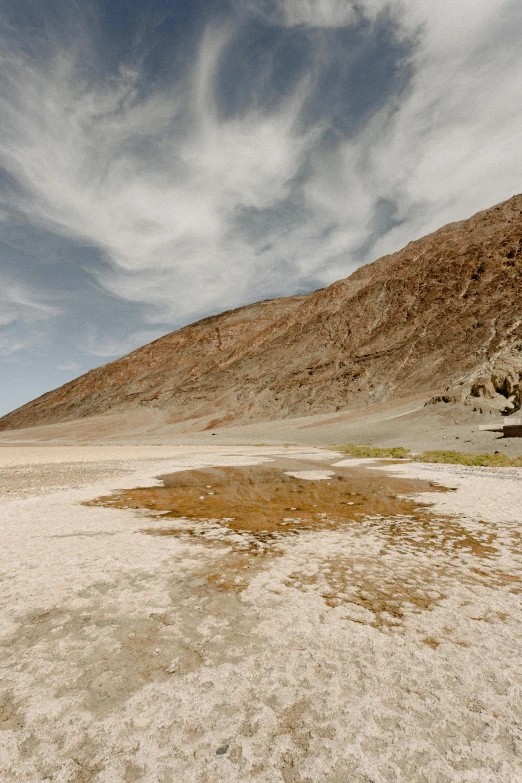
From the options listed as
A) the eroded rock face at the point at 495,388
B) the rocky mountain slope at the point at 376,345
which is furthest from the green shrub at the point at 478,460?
the rocky mountain slope at the point at 376,345

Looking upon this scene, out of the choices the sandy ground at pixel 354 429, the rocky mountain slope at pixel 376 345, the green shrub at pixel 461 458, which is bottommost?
the green shrub at pixel 461 458

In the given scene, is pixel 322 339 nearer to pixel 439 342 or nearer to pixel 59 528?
pixel 439 342

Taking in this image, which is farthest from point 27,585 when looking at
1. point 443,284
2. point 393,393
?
point 443,284

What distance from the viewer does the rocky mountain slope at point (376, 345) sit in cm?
5809

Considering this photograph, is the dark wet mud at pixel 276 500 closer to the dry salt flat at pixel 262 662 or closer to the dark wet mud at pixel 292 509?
the dark wet mud at pixel 292 509

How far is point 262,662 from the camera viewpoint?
3.10m

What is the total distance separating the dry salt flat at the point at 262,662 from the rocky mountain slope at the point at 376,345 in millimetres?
31396

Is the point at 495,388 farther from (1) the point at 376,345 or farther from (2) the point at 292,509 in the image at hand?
(1) the point at 376,345

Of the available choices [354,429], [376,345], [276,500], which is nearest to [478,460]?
[276,500]

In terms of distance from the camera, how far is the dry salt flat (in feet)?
7.20

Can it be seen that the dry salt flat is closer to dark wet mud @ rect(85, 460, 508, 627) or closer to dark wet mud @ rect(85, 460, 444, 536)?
dark wet mud @ rect(85, 460, 508, 627)

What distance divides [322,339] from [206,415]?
29.9m

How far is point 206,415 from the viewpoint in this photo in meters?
87.1

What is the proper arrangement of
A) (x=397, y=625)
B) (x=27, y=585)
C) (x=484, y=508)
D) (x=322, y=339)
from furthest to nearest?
(x=322, y=339)
(x=484, y=508)
(x=27, y=585)
(x=397, y=625)
